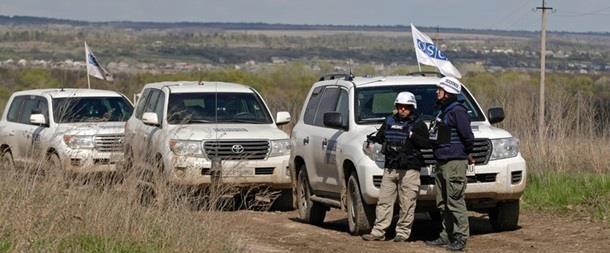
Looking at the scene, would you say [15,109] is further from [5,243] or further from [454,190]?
[5,243]

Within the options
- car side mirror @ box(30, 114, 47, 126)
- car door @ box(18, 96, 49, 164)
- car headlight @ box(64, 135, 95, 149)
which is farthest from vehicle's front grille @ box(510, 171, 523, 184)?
car side mirror @ box(30, 114, 47, 126)

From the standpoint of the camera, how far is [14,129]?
23.7 metres

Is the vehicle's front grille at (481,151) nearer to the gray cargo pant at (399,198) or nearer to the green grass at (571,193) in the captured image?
the gray cargo pant at (399,198)

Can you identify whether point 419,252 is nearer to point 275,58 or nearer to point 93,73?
point 93,73

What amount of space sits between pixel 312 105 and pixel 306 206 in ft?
4.42

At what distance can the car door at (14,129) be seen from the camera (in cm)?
2322

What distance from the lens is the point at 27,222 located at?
1162 cm

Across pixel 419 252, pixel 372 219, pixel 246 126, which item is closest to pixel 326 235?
pixel 372 219

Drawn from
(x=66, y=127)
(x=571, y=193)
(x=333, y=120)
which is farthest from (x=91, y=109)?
(x=571, y=193)

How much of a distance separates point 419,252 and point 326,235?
6.56 feet

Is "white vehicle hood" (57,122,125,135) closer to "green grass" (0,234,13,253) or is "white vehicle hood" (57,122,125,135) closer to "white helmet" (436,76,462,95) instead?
"white helmet" (436,76,462,95)

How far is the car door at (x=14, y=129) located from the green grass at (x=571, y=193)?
8.59 meters

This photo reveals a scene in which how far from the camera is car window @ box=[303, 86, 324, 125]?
1741cm

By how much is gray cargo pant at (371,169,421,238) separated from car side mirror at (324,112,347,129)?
1279 mm
